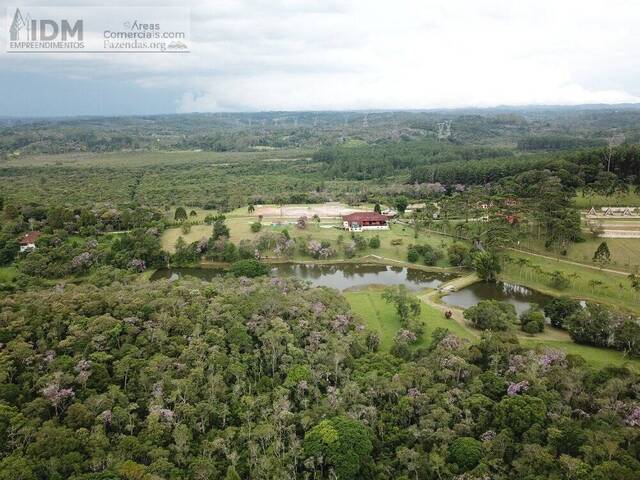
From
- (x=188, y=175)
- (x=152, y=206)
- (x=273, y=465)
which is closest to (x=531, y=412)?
(x=273, y=465)

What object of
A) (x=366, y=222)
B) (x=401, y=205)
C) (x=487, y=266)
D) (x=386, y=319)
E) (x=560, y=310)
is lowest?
(x=386, y=319)

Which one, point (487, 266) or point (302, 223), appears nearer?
point (487, 266)

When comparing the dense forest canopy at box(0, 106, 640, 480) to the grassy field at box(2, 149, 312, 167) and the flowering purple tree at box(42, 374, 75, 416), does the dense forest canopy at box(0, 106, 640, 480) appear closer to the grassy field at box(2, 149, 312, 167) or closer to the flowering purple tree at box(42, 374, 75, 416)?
the flowering purple tree at box(42, 374, 75, 416)

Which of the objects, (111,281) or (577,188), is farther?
(577,188)

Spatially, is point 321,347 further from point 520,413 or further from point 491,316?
point 491,316

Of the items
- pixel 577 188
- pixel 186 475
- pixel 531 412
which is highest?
pixel 577 188

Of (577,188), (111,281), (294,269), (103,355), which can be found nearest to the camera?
(103,355)

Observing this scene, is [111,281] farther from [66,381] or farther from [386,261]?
[386,261]

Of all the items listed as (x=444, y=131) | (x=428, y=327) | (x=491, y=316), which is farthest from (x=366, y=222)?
(x=444, y=131)
